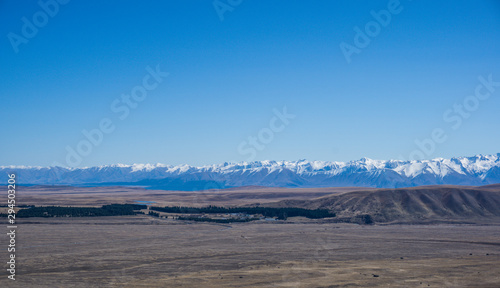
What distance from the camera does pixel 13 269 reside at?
55750 millimetres

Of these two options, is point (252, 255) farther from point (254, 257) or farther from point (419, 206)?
point (419, 206)

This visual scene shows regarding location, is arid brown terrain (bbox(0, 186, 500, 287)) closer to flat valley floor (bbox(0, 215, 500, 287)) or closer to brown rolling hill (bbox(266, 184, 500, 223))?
flat valley floor (bbox(0, 215, 500, 287))

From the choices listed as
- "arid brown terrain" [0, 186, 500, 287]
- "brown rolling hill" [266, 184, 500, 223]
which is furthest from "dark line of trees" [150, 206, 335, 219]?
"arid brown terrain" [0, 186, 500, 287]

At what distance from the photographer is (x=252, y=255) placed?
220 feet

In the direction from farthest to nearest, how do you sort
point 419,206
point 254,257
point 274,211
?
point 274,211 < point 419,206 < point 254,257

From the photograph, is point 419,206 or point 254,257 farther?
point 419,206

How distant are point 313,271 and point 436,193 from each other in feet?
350

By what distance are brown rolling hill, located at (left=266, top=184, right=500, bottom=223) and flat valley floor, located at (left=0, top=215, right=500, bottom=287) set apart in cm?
2103

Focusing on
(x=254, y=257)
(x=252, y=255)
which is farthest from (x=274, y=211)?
(x=254, y=257)

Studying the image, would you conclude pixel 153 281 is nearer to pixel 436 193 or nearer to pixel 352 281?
pixel 352 281

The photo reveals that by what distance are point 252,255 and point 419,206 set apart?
86.7 metres

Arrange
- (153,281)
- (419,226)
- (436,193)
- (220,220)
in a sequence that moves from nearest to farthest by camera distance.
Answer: (153,281) < (419,226) < (220,220) < (436,193)

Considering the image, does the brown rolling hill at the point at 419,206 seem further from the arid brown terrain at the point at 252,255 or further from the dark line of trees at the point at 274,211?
the arid brown terrain at the point at 252,255

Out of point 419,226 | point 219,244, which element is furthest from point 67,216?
point 419,226
